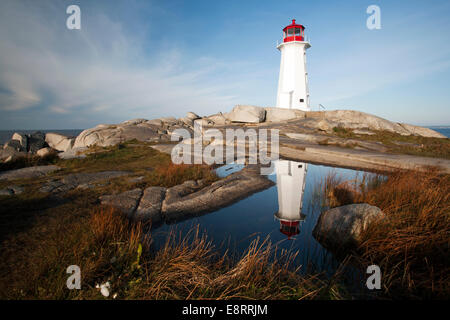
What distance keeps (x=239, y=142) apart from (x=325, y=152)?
6.50 metres

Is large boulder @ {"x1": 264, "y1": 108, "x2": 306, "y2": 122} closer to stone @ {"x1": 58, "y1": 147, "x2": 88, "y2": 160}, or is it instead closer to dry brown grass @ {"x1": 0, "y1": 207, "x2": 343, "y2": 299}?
stone @ {"x1": 58, "y1": 147, "x2": 88, "y2": 160}

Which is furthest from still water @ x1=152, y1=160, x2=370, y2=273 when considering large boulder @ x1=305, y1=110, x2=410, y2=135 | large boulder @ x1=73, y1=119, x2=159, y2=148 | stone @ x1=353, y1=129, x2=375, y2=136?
large boulder @ x1=305, y1=110, x2=410, y2=135

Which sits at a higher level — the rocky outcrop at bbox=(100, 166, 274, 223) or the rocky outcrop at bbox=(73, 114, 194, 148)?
the rocky outcrop at bbox=(73, 114, 194, 148)

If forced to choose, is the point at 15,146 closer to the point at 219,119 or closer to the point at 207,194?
the point at 219,119

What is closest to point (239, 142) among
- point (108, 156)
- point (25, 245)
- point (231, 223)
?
point (108, 156)

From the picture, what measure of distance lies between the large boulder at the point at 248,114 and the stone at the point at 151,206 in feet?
67.5

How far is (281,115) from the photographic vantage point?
26828mm

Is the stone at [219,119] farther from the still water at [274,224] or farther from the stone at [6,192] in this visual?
the stone at [6,192]

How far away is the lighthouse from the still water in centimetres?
2491

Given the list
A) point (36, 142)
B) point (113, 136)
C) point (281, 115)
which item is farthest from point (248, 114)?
point (36, 142)

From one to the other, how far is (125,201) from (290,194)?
5390mm

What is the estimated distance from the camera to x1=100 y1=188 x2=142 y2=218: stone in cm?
563

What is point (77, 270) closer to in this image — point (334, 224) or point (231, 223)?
point (231, 223)

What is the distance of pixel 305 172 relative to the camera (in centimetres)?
1059
